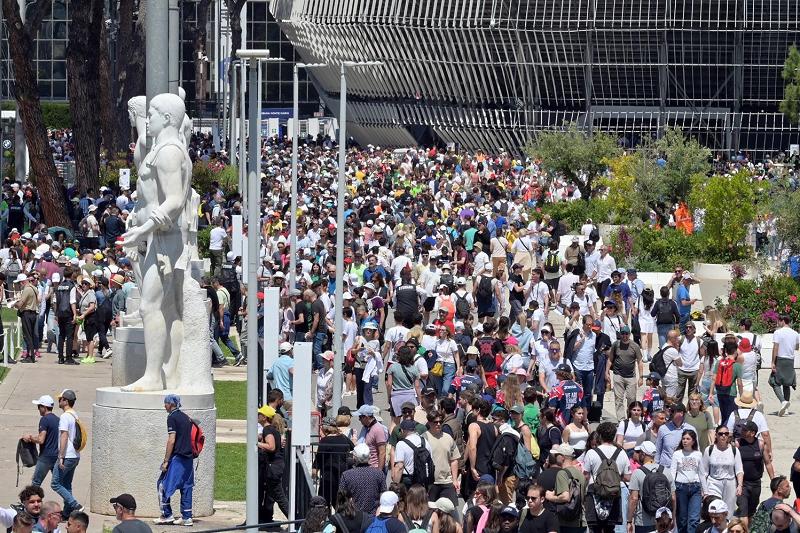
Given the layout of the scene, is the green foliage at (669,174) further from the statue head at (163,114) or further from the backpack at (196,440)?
the backpack at (196,440)

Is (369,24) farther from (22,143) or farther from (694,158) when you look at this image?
(694,158)

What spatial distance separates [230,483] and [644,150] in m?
28.0

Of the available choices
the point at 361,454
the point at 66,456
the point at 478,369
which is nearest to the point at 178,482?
the point at 66,456

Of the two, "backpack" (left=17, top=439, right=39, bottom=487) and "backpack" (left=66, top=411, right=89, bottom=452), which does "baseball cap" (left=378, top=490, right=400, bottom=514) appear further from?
"backpack" (left=17, top=439, right=39, bottom=487)

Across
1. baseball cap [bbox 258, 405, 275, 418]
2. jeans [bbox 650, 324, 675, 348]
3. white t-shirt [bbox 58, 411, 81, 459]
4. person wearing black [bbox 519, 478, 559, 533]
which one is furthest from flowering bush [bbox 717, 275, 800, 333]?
person wearing black [bbox 519, 478, 559, 533]

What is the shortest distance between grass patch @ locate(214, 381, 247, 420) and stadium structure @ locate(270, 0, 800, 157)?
1800 inches

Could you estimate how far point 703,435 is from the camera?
18.7 m

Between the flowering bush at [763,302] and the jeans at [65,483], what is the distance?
15.9m

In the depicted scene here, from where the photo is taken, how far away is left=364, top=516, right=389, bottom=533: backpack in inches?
557

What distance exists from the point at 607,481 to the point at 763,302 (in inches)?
616

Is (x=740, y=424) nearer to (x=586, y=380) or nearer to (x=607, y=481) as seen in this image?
(x=607, y=481)

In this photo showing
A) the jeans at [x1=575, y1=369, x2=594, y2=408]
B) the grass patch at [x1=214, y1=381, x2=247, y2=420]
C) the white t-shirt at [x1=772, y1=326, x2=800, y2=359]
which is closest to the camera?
the jeans at [x1=575, y1=369, x2=594, y2=408]

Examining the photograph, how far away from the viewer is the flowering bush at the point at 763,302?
102 feet

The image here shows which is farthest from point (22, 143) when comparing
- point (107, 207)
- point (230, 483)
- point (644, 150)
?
point (230, 483)
